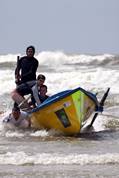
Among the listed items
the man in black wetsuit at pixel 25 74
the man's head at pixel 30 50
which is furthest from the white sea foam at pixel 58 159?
the man's head at pixel 30 50

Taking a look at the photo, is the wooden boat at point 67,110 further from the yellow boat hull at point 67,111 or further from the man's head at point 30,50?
the man's head at point 30,50

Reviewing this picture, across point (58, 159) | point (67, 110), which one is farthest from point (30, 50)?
point (58, 159)

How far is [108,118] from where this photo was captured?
43.9 feet

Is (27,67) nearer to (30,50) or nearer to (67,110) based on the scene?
(30,50)

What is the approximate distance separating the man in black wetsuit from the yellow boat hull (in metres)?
0.66

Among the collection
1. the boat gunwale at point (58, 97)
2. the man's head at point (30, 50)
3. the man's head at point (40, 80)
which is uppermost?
the man's head at point (30, 50)

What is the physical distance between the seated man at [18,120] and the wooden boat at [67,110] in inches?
18.3

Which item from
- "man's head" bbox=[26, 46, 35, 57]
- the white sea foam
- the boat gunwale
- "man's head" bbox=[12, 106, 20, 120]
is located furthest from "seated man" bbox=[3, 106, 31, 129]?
the white sea foam

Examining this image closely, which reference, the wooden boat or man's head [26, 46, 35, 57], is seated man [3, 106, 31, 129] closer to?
the wooden boat

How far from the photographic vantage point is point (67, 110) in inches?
422

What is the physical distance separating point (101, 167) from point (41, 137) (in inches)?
132

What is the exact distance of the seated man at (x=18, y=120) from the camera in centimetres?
1155

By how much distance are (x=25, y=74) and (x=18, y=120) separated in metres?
0.90

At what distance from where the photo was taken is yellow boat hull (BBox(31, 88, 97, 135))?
10633 mm
